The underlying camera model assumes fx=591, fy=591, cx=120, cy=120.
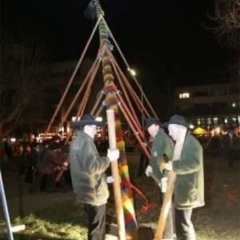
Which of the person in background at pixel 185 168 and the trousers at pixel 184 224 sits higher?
the person in background at pixel 185 168

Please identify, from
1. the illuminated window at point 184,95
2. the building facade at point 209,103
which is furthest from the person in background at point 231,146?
the illuminated window at point 184,95

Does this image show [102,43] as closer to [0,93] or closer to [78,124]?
[78,124]

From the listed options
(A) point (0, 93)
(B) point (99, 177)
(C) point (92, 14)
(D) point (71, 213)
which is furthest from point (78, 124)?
(A) point (0, 93)

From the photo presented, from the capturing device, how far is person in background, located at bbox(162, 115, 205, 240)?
703cm

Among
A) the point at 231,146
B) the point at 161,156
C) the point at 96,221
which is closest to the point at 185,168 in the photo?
the point at 161,156

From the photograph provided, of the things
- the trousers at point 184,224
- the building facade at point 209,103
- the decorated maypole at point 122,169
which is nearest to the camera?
the trousers at point 184,224

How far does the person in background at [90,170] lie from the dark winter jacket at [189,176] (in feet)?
2.64

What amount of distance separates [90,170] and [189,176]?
3.96ft

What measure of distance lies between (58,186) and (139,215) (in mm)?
6830

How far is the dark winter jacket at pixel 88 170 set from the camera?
282 inches

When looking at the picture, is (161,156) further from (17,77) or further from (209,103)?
(209,103)

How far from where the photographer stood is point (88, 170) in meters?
7.20

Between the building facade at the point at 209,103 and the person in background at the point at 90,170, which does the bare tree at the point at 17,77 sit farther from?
the building facade at the point at 209,103

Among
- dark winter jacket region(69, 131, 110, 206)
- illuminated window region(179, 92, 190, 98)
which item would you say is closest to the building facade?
illuminated window region(179, 92, 190, 98)
